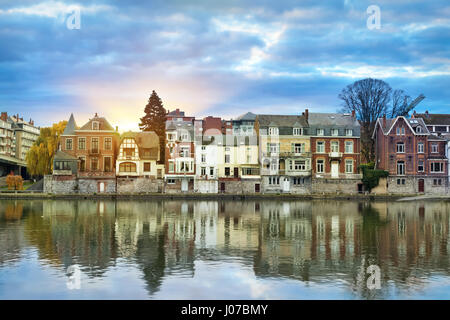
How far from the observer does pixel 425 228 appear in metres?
33.8

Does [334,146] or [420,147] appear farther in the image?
[334,146]

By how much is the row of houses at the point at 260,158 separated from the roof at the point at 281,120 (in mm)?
155

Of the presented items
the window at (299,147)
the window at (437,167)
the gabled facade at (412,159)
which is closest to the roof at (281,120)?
the window at (299,147)

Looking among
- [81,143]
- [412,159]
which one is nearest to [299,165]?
[412,159]

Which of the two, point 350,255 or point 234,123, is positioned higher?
point 234,123

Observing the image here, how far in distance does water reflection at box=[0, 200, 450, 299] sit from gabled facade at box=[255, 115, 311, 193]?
3214 cm

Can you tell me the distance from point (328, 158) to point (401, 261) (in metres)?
52.4

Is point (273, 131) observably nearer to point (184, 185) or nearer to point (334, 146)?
point (334, 146)

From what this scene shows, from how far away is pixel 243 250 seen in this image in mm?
24516

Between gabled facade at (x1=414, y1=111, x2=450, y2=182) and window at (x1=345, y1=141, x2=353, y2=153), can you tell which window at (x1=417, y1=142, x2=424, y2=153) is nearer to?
gabled facade at (x1=414, y1=111, x2=450, y2=182)

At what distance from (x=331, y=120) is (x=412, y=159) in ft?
44.1
